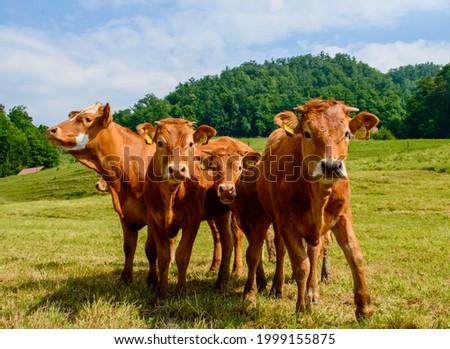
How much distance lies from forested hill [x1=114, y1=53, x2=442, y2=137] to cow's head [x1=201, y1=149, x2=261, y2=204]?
67743mm

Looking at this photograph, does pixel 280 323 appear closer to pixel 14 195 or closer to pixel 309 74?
pixel 14 195

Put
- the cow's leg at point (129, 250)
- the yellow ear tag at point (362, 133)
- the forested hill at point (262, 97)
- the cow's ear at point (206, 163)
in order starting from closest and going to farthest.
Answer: the yellow ear tag at point (362, 133)
the cow's ear at point (206, 163)
the cow's leg at point (129, 250)
the forested hill at point (262, 97)

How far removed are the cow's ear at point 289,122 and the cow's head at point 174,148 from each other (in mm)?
1230

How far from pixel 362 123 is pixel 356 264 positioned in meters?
1.60

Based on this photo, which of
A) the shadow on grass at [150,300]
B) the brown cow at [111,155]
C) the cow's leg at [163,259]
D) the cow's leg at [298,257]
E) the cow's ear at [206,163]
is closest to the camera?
the shadow on grass at [150,300]

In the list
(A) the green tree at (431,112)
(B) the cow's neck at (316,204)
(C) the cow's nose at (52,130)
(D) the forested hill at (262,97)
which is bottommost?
(B) the cow's neck at (316,204)

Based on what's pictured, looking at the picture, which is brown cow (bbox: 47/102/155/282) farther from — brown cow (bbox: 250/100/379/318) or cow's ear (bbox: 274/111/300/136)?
cow's ear (bbox: 274/111/300/136)

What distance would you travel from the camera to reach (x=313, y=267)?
19.8 ft

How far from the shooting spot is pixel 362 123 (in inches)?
196

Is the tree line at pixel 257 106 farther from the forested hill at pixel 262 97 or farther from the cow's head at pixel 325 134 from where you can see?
the cow's head at pixel 325 134

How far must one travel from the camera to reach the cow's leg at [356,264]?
4785 millimetres

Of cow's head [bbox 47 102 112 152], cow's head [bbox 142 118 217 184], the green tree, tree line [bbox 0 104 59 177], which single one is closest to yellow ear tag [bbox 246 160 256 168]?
cow's head [bbox 142 118 217 184]

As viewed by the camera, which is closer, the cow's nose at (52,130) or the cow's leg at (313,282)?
the cow's leg at (313,282)

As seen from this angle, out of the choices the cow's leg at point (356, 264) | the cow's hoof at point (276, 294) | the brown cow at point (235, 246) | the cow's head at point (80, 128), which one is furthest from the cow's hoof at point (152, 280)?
the cow's leg at point (356, 264)
